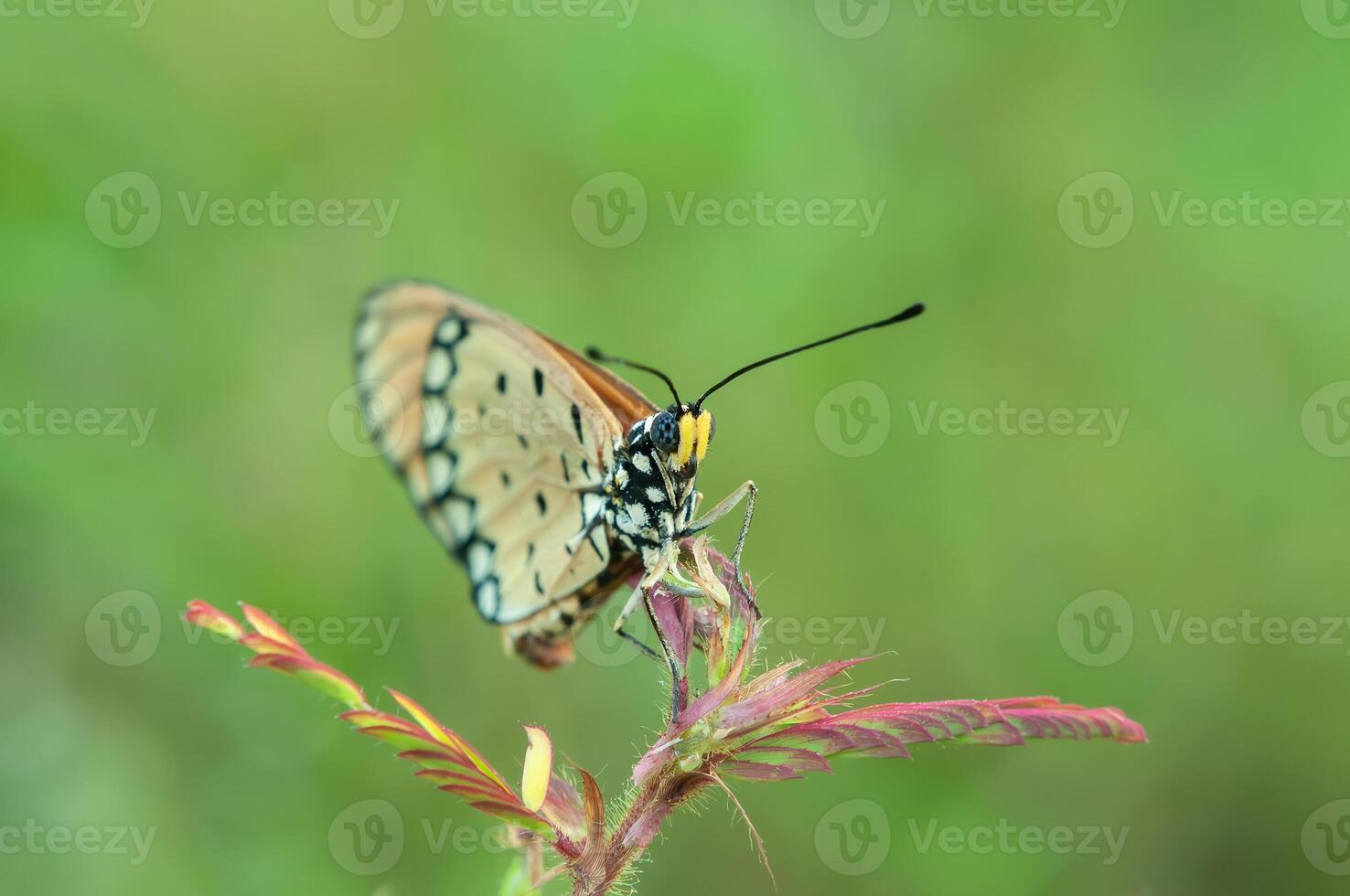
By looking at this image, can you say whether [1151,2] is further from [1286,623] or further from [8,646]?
[8,646]

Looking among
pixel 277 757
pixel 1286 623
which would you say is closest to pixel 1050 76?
pixel 1286 623
